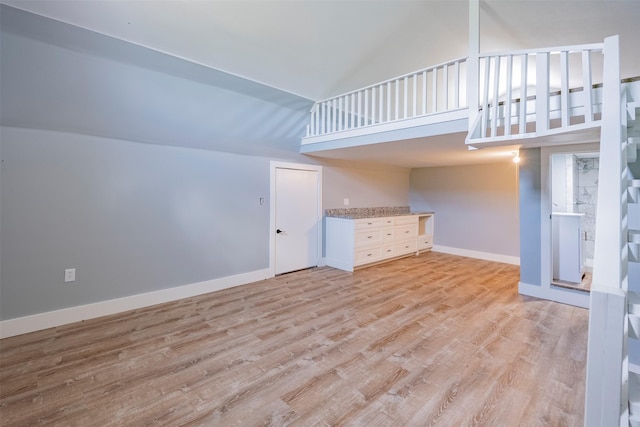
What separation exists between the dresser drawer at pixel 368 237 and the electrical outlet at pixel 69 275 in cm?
383

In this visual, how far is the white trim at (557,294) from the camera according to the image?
343 centimetres

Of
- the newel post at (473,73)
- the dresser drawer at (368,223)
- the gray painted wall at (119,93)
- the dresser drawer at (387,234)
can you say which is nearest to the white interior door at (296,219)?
the dresser drawer at (368,223)

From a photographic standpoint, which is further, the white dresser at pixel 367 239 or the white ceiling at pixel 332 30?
the white dresser at pixel 367 239

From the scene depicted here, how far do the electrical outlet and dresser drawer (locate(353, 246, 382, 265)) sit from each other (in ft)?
12.5

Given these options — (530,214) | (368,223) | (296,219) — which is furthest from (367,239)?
(530,214)

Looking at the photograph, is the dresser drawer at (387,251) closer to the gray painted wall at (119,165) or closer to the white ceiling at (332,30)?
the white ceiling at (332,30)

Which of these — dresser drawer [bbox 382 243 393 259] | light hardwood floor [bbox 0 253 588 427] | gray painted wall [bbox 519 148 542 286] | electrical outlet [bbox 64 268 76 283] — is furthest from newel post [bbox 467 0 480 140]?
electrical outlet [bbox 64 268 76 283]

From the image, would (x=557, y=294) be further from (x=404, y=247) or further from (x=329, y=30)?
(x=329, y=30)

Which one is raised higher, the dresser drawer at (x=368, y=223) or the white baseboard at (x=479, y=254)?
the dresser drawer at (x=368, y=223)

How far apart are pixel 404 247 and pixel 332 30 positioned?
13.7 ft

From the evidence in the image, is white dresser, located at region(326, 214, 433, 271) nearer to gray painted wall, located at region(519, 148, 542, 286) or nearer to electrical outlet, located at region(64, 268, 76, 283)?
gray painted wall, located at region(519, 148, 542, 286)

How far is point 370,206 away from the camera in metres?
6.33

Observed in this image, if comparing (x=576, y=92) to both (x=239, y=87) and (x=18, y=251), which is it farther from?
(x=18, y=251)

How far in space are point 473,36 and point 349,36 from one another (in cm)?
174
